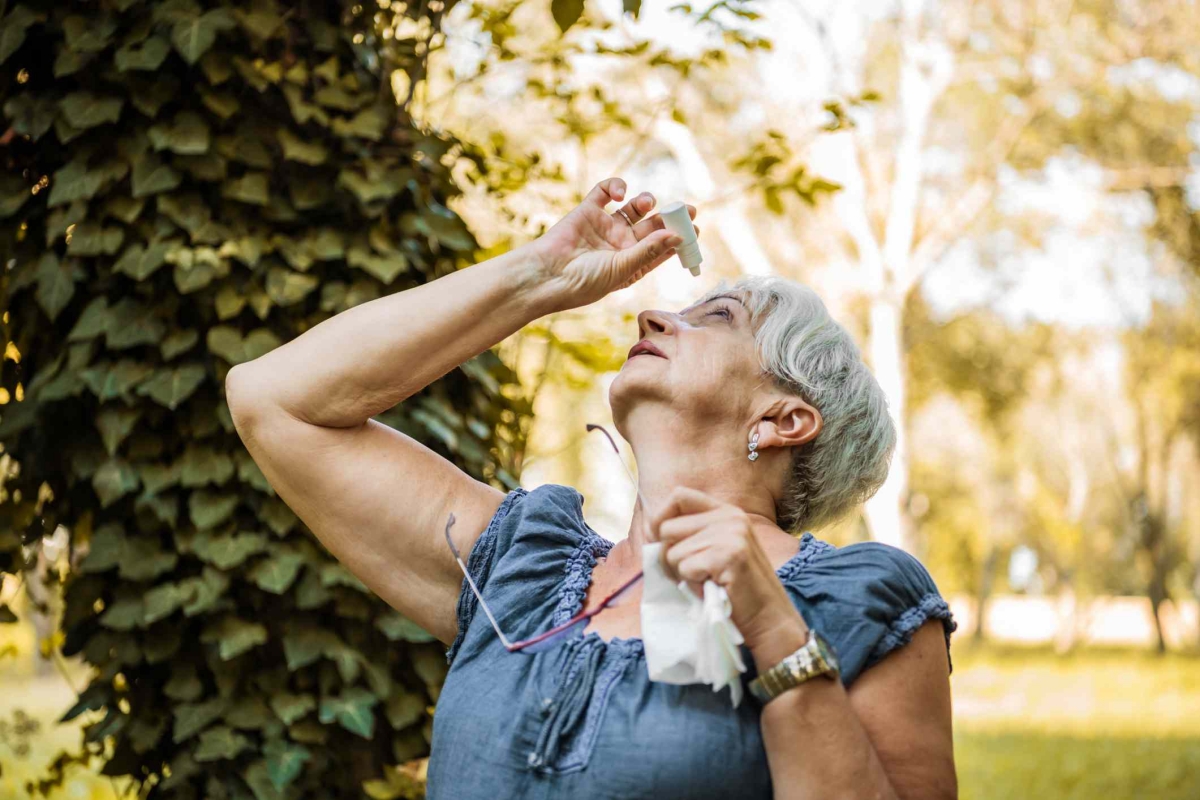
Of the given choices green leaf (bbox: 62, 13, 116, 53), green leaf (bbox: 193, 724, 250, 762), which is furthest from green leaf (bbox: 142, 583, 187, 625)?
green leaf (bbox: 62, 13, 116, 53)

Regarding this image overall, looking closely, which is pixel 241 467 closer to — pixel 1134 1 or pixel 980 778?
pixel 980 778

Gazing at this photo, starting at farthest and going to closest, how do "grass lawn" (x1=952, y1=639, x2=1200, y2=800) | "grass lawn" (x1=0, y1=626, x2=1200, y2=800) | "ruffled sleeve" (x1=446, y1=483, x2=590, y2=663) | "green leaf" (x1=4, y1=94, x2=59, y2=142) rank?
"grass lawn" (x1=952, y1=639, x2=1200, y2=800)
"grass lawn" (x1=0, y1=626, x2=1200, y2=800)
"green leaf" (x1=4, y1=94, x2=59, y2=142)
"ruffled sleeve" (x1=446, y1=483, x2=590, y2=663)

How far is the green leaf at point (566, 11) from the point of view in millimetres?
1782

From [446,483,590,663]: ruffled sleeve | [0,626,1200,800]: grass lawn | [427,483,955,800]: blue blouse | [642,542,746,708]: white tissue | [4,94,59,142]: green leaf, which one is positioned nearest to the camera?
[642,542,746,708]: white tissue

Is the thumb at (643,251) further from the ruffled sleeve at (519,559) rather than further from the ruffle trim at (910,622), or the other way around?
the ruffle trim at (910,622)

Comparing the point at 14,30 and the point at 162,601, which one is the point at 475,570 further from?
the point at 14,30

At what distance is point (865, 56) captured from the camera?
10.5 meters

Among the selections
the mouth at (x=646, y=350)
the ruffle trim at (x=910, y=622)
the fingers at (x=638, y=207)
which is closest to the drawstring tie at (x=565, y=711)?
the ruffle trim at (x=910, y=622)

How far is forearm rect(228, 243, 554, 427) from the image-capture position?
1.72m

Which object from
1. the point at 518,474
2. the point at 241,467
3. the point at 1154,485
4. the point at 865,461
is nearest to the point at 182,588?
the point at 241,467

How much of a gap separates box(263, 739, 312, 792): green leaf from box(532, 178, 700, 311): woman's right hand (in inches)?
49.4

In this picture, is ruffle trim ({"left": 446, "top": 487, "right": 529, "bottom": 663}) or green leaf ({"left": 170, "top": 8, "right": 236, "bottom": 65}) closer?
ruffle trim ({"left": 446, "top": 487, "right": 529, "bottom": 663})

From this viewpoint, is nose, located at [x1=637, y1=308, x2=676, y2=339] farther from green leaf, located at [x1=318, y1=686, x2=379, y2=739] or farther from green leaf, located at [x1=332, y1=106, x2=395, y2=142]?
green leaf, located at [x1=318, y1=686, x2=379, y2=739]

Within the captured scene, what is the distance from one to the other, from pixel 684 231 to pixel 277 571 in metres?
1.24
